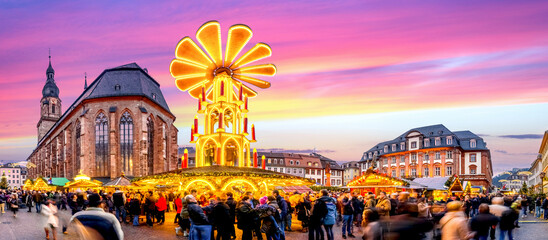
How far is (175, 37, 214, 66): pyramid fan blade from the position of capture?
2345 centimetres

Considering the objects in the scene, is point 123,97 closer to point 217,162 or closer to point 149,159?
point 149,159

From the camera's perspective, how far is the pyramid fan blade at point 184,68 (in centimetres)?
2439

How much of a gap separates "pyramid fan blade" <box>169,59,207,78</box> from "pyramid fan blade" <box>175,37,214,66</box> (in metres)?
0.29

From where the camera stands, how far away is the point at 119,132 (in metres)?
54.1

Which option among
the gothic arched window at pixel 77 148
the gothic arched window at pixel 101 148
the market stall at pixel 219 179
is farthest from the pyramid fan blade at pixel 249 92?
the gothic arched window at pixel 77 148

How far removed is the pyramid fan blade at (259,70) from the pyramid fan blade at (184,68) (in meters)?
2.13

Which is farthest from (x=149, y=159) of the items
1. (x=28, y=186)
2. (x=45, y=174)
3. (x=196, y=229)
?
(x=196, y=229)

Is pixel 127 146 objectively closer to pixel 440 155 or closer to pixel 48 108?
pixel 440 155

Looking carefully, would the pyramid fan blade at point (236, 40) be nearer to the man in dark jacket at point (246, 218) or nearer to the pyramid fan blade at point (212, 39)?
the pyramid fan blade at point (212, 39)

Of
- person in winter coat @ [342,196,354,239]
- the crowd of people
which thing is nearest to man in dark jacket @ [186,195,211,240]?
the crowd of people

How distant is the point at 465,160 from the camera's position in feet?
240

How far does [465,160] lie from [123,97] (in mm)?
56658

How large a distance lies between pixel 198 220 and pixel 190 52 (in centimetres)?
1602

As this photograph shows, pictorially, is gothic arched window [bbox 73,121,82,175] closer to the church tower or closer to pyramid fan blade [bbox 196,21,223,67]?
pyramid fan blade [bbox 196,21,223,67]
